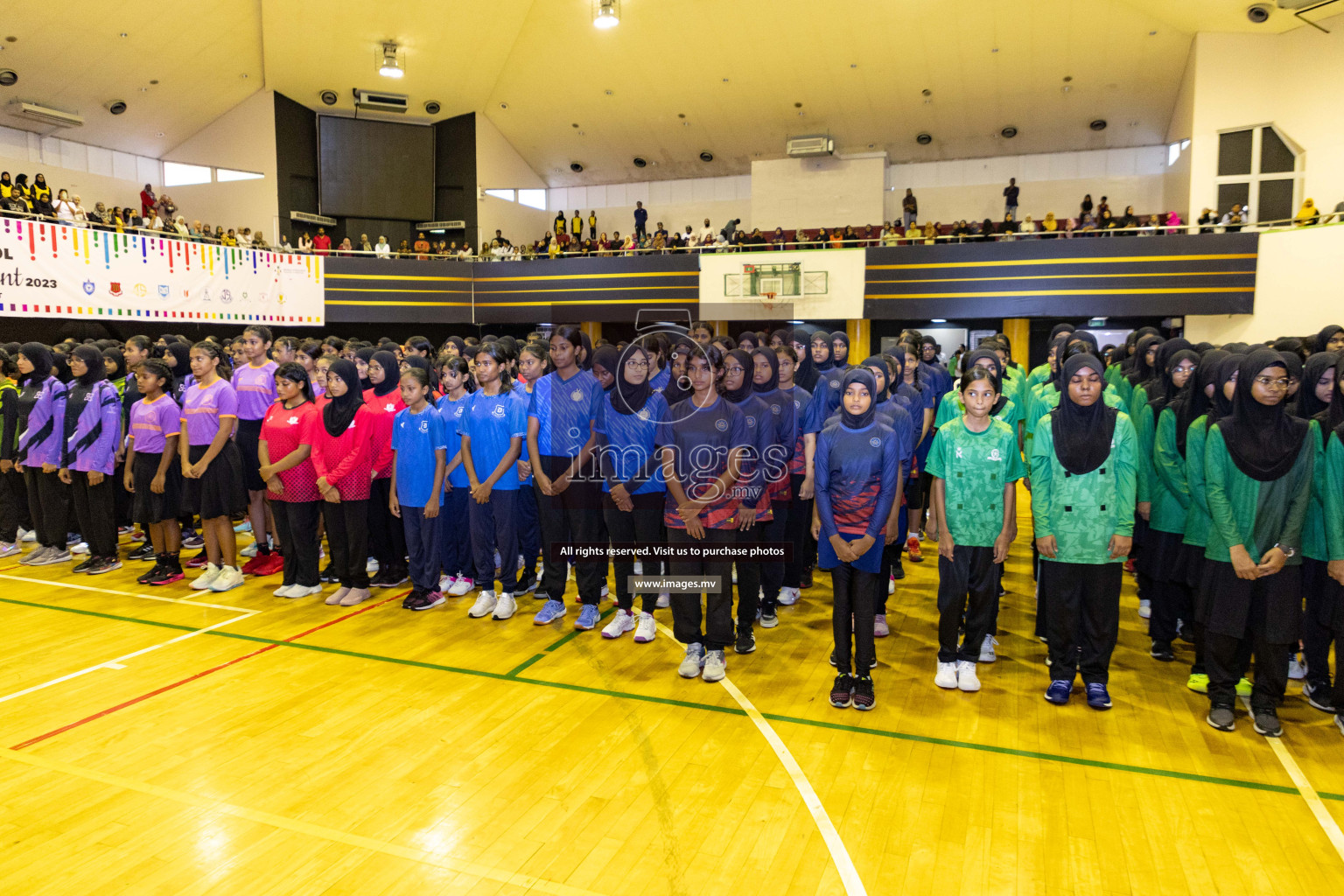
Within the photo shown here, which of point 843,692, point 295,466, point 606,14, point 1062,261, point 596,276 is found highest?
point 606,14

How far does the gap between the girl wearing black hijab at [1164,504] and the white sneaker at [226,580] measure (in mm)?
6573

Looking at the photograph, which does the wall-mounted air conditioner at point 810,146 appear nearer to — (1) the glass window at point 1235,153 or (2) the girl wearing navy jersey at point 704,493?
(1) the glass window at point 1235,153


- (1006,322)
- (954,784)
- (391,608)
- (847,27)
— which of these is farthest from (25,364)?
(1006,322)

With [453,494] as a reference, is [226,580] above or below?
below

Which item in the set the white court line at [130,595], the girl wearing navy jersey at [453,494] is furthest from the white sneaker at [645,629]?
the white court line at [130,595]

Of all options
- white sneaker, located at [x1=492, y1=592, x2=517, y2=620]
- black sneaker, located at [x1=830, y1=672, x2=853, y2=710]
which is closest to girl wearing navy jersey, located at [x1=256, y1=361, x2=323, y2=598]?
white sneaker, located at [x1=492, y1=592, x2=517, y2=620]

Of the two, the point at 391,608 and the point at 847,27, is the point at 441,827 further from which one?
the point at 847,27

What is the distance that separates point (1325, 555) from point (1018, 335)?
14691mm

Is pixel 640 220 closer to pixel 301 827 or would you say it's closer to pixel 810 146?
pixel 810 146

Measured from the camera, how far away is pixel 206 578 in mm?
6184

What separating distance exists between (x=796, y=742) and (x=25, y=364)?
7.13m

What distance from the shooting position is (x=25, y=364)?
6.66 meters

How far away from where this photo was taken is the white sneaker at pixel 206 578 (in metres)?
6.14

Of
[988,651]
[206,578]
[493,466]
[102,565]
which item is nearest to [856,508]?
[988,651]
